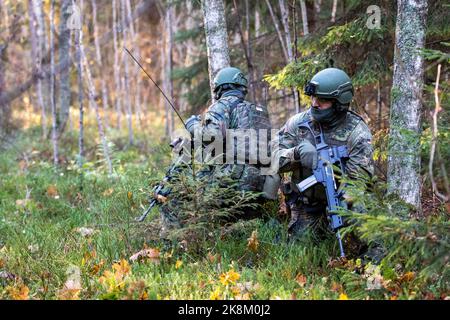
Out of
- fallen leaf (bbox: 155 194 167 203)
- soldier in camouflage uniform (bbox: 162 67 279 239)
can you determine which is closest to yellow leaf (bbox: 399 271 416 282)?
soldier in camouflage uniform (bbox: 162 67 279 239)

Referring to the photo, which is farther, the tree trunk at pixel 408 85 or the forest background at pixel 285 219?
the tree trunk at pixel 408 85

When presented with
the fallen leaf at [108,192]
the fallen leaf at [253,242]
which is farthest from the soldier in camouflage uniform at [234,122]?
the fallen leaf at [108,192]

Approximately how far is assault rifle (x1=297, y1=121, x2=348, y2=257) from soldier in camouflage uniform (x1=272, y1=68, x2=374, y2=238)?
0.07m

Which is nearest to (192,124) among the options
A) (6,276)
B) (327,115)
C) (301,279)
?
(327,115)

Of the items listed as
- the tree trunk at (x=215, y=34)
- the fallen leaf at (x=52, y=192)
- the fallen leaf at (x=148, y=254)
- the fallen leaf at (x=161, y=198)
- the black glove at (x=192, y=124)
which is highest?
the tree trunk at (x=215, y=34)

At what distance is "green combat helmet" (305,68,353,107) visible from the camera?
4820 mm

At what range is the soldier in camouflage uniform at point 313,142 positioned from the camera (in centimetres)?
484

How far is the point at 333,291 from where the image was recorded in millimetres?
3990

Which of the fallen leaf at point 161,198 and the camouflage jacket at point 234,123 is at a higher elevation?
the camouflage jacket at point 234,123

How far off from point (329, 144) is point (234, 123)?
3.64 feet

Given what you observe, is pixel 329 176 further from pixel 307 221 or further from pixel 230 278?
pixel 230 278

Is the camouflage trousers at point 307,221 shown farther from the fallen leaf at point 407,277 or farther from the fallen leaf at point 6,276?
the fallen leaf at point 6,276

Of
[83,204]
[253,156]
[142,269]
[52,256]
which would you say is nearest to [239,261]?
[142,269]
